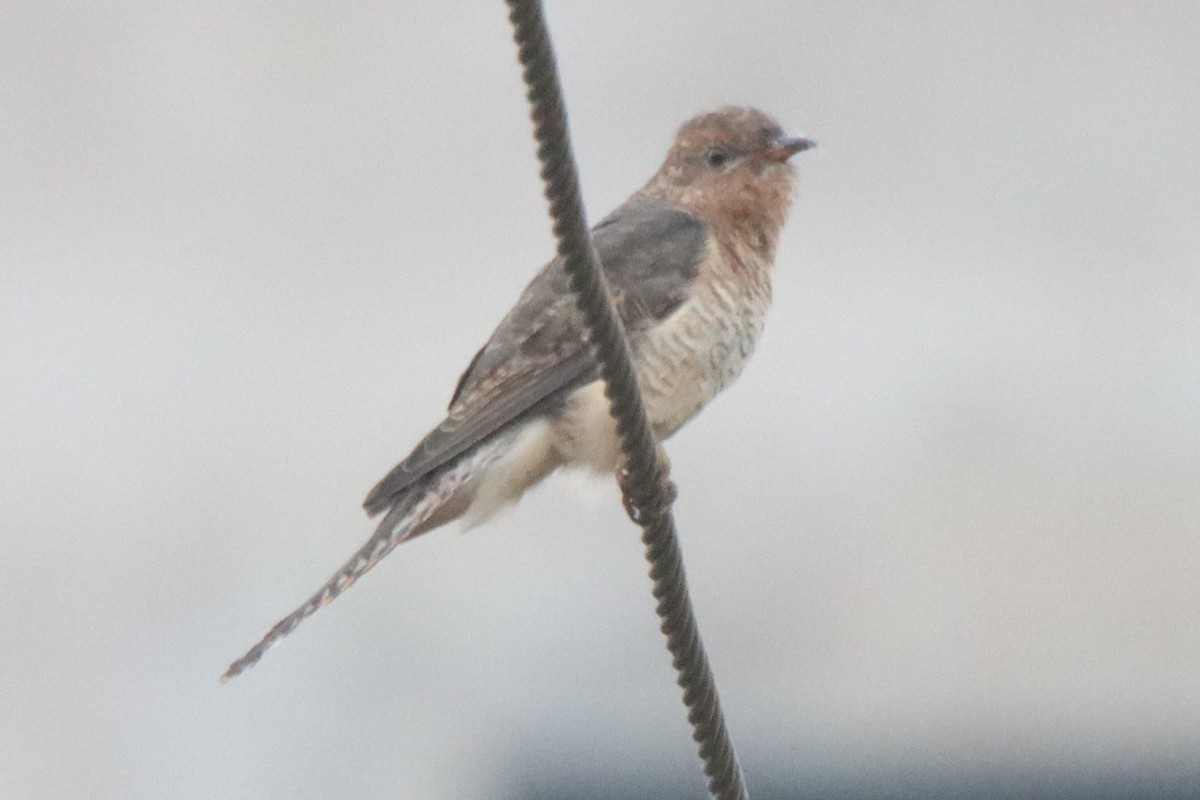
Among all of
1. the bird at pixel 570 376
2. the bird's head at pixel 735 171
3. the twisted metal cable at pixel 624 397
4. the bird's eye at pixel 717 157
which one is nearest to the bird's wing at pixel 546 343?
the bird at pixel 570 376

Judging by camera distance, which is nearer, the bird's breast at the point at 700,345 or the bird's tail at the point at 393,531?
the bird's tail at the point at 393,531

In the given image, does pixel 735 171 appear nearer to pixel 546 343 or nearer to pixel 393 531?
pixel 546 343

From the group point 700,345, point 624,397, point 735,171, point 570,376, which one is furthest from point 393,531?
point 624,397

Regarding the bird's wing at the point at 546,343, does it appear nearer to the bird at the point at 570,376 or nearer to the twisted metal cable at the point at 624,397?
the bird at the point at 570,376

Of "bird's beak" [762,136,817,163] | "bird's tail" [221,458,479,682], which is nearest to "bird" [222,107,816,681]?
"bird's tail" [221,458,479,682]

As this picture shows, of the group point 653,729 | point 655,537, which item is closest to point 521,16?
point 655,537

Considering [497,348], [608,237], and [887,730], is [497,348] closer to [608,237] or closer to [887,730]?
[608,237]
